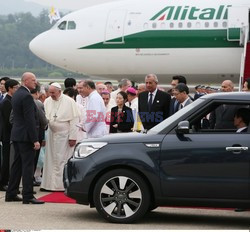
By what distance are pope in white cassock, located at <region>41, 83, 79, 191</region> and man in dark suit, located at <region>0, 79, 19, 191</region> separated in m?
0.57

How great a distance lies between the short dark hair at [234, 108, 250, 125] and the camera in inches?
431

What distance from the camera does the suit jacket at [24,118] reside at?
40.8 feet

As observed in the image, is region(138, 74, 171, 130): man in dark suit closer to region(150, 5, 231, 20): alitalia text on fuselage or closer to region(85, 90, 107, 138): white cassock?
region(85, 90, 107, 138): white cassock

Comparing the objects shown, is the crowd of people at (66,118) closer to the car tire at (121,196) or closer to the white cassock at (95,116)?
the white cassock at (95,116)

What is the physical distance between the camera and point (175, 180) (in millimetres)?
10586

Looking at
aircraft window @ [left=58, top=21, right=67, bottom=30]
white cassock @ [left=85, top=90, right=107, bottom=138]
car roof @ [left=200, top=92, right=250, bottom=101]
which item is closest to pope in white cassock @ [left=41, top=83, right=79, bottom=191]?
white cassock @ [left=85, top=90, right=107, bottom=138]

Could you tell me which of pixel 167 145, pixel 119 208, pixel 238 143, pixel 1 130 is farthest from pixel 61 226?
pixel 1 130

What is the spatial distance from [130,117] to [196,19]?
1405 centimetres

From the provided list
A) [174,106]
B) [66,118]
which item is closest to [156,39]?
[66,118]

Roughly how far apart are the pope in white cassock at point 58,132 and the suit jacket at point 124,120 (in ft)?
3.21

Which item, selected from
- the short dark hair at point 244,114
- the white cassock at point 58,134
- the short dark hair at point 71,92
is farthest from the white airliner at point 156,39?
the short dark hair at point 244,114

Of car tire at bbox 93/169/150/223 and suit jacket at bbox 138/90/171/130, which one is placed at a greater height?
suit jacket at bbox 138/90/171/130

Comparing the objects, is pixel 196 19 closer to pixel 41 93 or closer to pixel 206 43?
pixel 206 43

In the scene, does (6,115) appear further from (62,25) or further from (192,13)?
(62,25)
